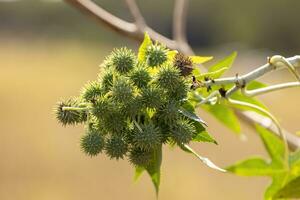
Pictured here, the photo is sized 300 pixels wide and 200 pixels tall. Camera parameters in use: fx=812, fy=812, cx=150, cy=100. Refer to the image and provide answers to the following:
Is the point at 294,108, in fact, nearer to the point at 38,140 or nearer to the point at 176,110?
the point at 38,140

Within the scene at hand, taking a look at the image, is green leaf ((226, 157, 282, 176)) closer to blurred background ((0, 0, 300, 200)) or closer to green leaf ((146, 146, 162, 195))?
green leaf ((146, 146, 162, 195))

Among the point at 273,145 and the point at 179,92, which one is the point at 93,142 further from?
the point at 273,145

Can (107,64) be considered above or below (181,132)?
above

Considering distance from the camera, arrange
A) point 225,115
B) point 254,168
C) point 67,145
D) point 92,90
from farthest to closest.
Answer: point 67,145 → point 225,115 → point 254,168 → point 92,90

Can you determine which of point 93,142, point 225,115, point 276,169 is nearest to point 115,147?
point 93,142

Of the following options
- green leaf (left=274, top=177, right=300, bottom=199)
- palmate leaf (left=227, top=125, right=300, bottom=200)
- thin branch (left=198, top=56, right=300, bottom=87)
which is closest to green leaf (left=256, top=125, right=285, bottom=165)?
palmate leaf (left=227, top=125, right=300, bottom=200)

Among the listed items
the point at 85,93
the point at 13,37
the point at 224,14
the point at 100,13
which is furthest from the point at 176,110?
the point at 224,14
